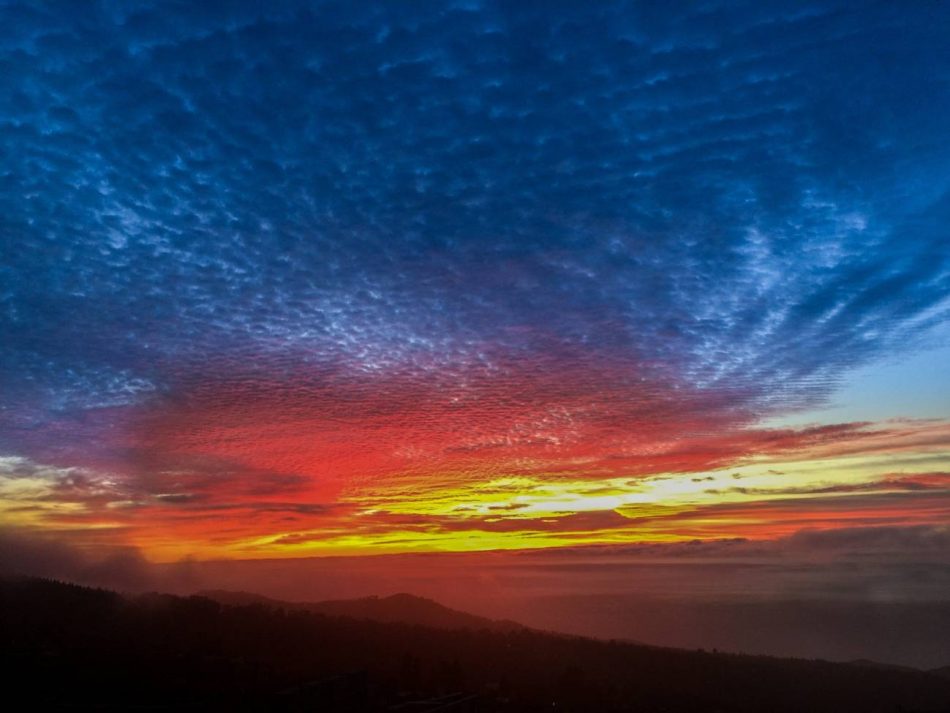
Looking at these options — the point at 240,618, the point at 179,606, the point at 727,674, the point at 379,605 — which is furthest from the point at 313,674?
the point at 379,605

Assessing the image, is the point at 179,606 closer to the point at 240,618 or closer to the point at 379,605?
the point at 240,618

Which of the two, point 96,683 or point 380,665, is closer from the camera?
point 96,683

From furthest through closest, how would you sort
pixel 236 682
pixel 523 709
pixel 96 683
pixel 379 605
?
pixel 379 605 < pixel 523 709 < pixel 236 682 < pixel 96 683

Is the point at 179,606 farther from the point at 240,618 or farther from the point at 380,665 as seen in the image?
the point at 380,665

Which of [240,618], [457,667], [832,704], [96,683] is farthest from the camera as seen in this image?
[240,618]

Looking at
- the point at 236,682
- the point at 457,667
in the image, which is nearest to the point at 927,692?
the point at 457,667

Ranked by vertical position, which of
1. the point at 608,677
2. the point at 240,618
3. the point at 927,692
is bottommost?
the point at 927,692

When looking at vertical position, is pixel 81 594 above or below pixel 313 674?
above
